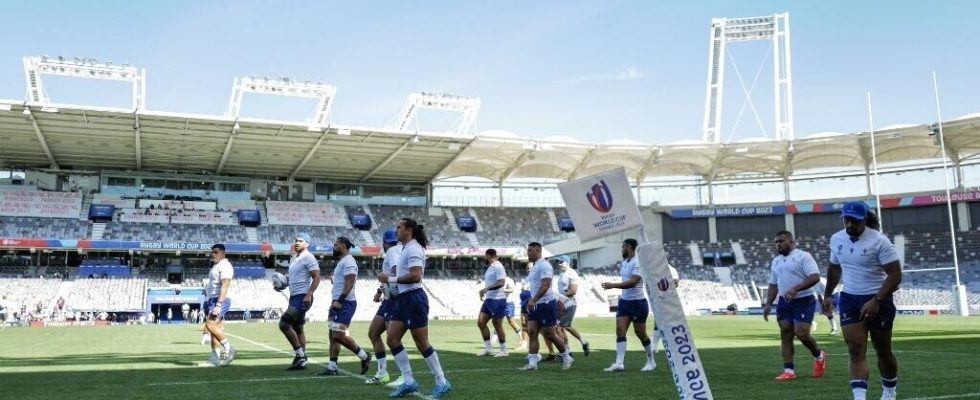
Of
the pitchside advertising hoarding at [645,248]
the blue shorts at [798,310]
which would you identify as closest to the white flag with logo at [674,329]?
the pitchside advertising hoarding at [645,248]

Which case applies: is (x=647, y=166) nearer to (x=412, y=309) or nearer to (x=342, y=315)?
(x=342, y=315)

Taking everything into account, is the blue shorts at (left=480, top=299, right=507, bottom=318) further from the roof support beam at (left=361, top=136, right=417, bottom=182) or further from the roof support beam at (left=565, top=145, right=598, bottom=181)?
the roof support beam at (left=565, top=145, right=598, bottom=181)

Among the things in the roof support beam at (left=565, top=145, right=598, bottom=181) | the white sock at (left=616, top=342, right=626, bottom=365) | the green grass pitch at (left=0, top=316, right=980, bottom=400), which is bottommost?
the green grass pitch at (left=0, top=316, right=980, bottom=400)

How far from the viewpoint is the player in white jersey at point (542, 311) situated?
10953 millimetres

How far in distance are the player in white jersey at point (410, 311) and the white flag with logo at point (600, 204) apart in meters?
3.14

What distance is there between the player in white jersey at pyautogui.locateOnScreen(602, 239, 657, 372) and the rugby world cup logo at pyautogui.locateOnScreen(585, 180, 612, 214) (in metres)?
5.61

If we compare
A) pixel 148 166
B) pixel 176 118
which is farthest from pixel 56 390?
pixel 148 166

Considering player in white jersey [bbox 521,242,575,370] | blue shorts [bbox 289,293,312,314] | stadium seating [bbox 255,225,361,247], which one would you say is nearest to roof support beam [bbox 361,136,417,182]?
stadium seating [bbox 255,225,361,247]

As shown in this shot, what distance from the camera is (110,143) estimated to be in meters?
44.3

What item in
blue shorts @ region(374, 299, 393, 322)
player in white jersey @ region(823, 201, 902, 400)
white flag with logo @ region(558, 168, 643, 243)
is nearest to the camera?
white flag with logo @ region(558, 168, 643, 243)

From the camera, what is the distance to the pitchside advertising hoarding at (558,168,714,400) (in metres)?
4.80

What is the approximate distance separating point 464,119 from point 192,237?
64.6ft

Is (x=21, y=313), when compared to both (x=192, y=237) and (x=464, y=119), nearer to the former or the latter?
(x=192, y=237)

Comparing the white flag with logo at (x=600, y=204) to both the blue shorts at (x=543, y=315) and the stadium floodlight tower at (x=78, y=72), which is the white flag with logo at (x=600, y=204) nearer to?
the blue shorts at (x=543, y=315)
